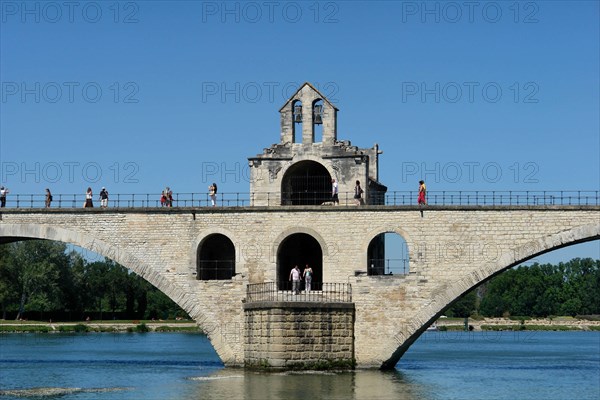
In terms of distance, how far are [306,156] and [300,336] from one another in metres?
7.24

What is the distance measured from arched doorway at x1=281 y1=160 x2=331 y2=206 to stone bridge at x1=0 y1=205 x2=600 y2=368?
291 centimetres

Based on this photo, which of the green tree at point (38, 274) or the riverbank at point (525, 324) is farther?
the riverbank at point (525, 324)

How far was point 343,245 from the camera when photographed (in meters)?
38.4

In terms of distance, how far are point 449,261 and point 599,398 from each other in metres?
7.31

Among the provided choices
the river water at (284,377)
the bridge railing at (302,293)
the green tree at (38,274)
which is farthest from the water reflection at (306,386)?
the green tree at (38,274)

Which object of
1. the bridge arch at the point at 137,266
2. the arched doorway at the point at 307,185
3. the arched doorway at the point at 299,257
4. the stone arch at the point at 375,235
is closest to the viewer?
the stone arch at the point at 375,235

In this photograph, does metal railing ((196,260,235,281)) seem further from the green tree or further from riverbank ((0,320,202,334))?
the green tree

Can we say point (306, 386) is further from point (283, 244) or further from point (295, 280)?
point (283, 244)

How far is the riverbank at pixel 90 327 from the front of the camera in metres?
77.0

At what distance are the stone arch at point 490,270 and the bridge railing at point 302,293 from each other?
2326 mm

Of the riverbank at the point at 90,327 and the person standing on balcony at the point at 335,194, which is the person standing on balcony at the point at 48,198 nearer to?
the person standing on balcony at the point at 335,194

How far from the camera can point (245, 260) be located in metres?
39.0

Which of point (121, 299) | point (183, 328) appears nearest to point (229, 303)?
point (183, 328)

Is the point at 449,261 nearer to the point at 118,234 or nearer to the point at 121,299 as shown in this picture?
the point at 118,234
